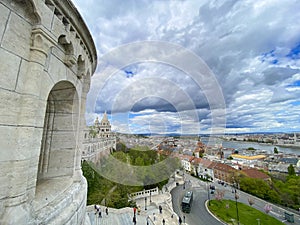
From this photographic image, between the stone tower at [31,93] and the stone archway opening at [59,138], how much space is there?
10.3 inches

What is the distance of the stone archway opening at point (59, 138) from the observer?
13.4ft

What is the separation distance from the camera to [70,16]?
3387 millimetres

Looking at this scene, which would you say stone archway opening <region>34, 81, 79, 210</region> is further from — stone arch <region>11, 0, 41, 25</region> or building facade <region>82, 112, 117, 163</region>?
building facade <region>82, 112, 117, 163</region>

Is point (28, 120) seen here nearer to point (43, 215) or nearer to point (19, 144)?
point (19, 144)

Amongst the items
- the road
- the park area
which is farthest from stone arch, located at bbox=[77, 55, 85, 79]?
the park area

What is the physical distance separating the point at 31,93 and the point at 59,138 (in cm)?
199

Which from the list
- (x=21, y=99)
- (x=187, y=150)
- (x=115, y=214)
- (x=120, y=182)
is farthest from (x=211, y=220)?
(x=187, y=150)

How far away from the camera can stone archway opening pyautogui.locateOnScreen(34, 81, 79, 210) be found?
4098 mm

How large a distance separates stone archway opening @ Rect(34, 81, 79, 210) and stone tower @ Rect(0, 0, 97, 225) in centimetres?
26

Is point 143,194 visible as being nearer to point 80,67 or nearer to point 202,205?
point 202,205

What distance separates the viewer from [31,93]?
2488 mm

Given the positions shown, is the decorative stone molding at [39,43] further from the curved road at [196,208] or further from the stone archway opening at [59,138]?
the curved road at [196,208]

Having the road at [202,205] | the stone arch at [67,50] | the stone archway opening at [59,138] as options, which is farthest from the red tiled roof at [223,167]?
the stone arch at [67,50]

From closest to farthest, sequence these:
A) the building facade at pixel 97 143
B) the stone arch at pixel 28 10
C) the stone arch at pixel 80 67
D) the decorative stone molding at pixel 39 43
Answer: the stone arch at pixel 28 10 → the decorative stone molding at pixel 39 43 → the stone arch at pixel 80 67 → the building facade at pixel 97 143
